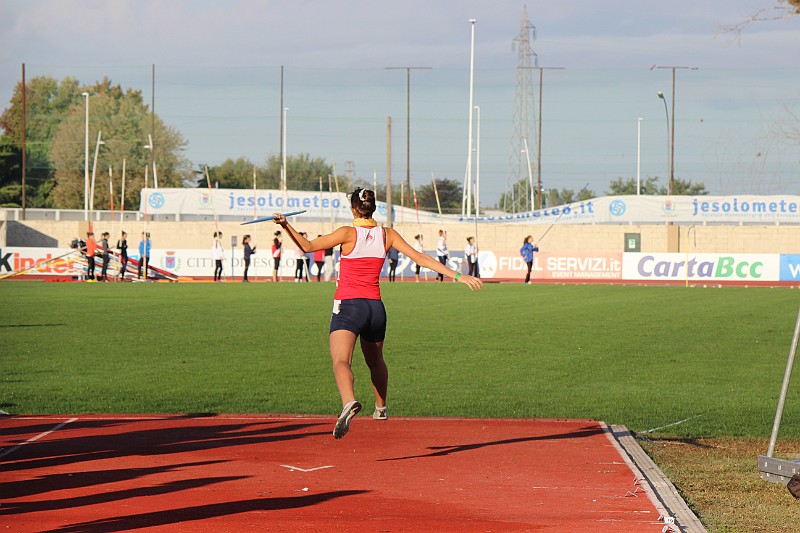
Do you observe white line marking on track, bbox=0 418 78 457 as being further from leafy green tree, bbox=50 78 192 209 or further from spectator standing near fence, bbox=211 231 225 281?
leafy green tree, bbox=50 78 192 209

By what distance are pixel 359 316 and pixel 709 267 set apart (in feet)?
143

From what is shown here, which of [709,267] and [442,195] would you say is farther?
[442,195]

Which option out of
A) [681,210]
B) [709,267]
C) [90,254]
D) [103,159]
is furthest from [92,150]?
Answer: [709,267]

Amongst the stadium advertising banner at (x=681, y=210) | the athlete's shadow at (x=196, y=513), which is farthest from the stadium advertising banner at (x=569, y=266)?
the athlete's shadow at (x=196, y=513)

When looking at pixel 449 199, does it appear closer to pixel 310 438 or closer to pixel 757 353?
pixel 757 353

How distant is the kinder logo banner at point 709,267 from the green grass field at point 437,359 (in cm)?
1788

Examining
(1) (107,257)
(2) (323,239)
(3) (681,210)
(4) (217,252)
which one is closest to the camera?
(2) (323,239)

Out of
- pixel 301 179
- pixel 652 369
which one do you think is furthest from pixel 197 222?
pixel 301 179

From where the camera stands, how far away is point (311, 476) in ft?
27.7

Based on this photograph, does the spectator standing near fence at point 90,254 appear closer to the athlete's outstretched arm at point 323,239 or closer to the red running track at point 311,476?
the red running track at point 311,476

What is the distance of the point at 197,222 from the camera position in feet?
215

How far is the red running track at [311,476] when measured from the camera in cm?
695

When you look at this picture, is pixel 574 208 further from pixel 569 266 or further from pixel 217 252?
pixel 217 252

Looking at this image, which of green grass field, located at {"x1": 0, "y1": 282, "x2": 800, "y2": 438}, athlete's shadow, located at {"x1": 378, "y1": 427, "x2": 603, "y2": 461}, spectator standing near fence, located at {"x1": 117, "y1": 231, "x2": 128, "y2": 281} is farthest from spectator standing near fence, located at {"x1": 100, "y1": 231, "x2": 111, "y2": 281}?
athlete's shadow, located at {"x1": 378, "y1": 427, "x2": 603, "y2": 461}
